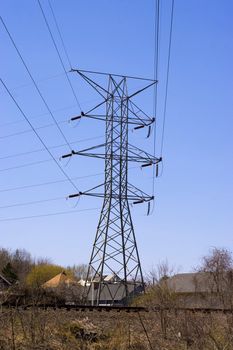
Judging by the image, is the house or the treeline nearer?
the house

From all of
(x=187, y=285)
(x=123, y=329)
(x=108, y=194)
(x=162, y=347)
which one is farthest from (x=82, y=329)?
(x=187, y=285)

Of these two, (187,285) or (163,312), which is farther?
(187,285)

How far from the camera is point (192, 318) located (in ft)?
43.3

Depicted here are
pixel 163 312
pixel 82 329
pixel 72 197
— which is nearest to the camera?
pixel 82 329

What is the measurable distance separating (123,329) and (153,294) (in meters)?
2.23

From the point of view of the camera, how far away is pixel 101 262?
29047mm

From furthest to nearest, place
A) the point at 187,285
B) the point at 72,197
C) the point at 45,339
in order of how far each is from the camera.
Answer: the point at 187,285 < the point at 72,197 < the point at 45,339

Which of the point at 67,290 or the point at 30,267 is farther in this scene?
the point at 30,267

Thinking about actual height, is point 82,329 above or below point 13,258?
below

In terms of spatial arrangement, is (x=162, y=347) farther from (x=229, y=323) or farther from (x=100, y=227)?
(x=100, y=227)

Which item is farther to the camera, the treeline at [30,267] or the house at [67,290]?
the treeline at [30,267]

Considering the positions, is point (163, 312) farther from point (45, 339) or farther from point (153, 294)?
point (45, 339)

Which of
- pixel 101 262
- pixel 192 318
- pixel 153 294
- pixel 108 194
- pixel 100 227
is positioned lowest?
pixel 192 318

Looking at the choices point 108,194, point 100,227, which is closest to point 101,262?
point 100,227
